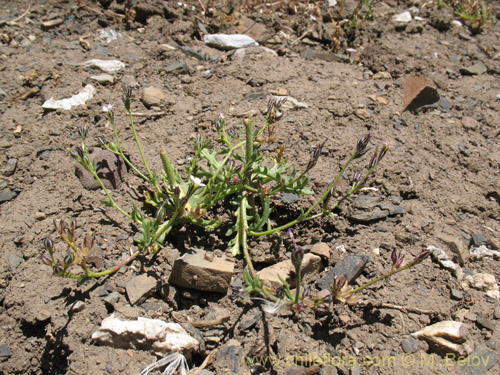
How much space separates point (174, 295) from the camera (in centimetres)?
228

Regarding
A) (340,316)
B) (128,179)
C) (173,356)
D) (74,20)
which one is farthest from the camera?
(74,20)

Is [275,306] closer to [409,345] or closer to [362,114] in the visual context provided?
[409,345]

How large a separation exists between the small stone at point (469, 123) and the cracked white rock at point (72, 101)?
3.05 meters

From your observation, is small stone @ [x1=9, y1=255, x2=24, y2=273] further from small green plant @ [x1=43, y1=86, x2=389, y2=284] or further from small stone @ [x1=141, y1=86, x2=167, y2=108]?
small stone @ [x1=141, y1=86, x2=167, y2=108]

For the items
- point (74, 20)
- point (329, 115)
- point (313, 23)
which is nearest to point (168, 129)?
point (329, 115)

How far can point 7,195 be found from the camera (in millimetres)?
2701

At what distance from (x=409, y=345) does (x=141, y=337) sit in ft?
4.35

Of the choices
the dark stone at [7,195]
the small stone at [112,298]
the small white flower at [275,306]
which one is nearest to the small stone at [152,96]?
the dark stone at [7,195]

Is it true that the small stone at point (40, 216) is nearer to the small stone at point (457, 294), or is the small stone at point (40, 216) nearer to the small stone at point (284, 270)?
the small stone at point (284, 270)

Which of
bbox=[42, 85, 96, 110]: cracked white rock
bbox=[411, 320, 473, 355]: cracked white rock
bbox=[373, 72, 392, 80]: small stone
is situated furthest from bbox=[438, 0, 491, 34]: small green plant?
bbox=[42, 85, 96, 110]: cracked white rock

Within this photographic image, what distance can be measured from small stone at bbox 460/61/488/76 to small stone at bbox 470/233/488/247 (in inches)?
81.0

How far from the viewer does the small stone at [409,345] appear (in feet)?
6.68

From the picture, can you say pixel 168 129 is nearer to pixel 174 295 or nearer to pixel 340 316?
pixel 174 295

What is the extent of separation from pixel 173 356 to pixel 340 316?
2.86 feet
